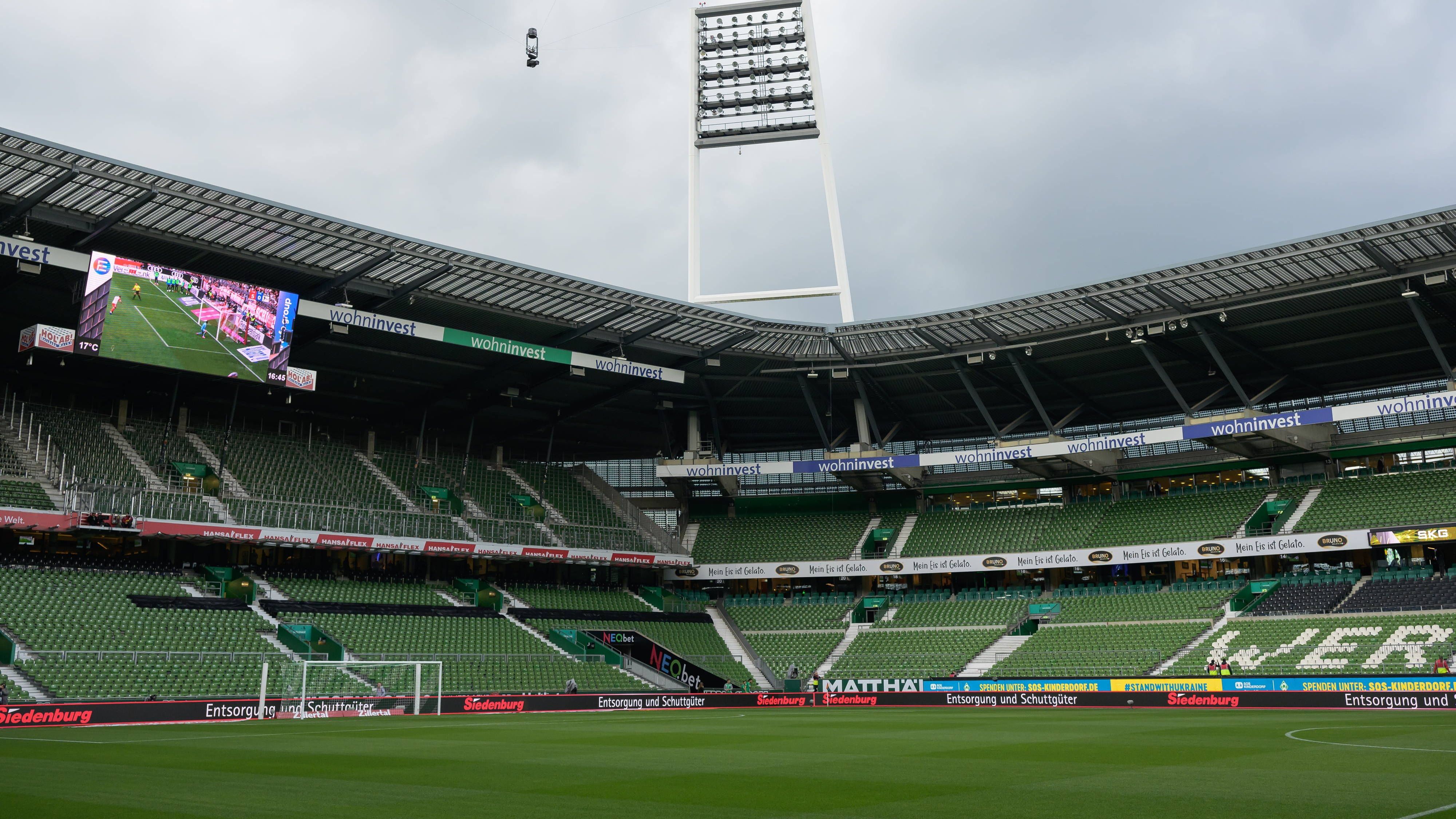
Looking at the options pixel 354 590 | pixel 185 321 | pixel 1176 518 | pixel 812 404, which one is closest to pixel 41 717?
pixel 185 321

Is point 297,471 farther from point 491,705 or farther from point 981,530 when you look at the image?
point 981,530

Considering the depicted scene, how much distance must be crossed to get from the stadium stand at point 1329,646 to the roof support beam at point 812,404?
20842 millimetres

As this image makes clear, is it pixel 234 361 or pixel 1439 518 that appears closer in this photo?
pixel 234 361

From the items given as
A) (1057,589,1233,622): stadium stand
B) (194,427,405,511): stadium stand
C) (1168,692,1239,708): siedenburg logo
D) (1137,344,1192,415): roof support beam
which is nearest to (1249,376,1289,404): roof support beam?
(1137,344,1192,415): roof support beam

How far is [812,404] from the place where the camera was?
56.8 meters

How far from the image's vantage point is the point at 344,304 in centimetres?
4222

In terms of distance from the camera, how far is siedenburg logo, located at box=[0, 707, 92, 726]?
92.1 feet

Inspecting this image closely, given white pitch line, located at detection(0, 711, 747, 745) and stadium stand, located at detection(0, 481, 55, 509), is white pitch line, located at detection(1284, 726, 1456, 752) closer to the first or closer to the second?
white pitch line, located at detection(0, 711, 747, 745)

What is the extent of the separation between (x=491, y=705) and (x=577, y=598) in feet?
57.8

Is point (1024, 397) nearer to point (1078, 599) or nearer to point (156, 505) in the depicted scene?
point (1078, 599)

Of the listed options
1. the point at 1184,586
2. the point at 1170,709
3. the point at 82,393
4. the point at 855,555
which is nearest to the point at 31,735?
the point at 82,393

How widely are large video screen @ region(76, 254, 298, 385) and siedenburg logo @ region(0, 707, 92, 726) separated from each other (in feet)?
42.2

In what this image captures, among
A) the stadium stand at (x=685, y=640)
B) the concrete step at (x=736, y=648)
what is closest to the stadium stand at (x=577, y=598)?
the stadium stand at (x=685, y=640)

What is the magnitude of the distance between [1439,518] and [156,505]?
5143cm
